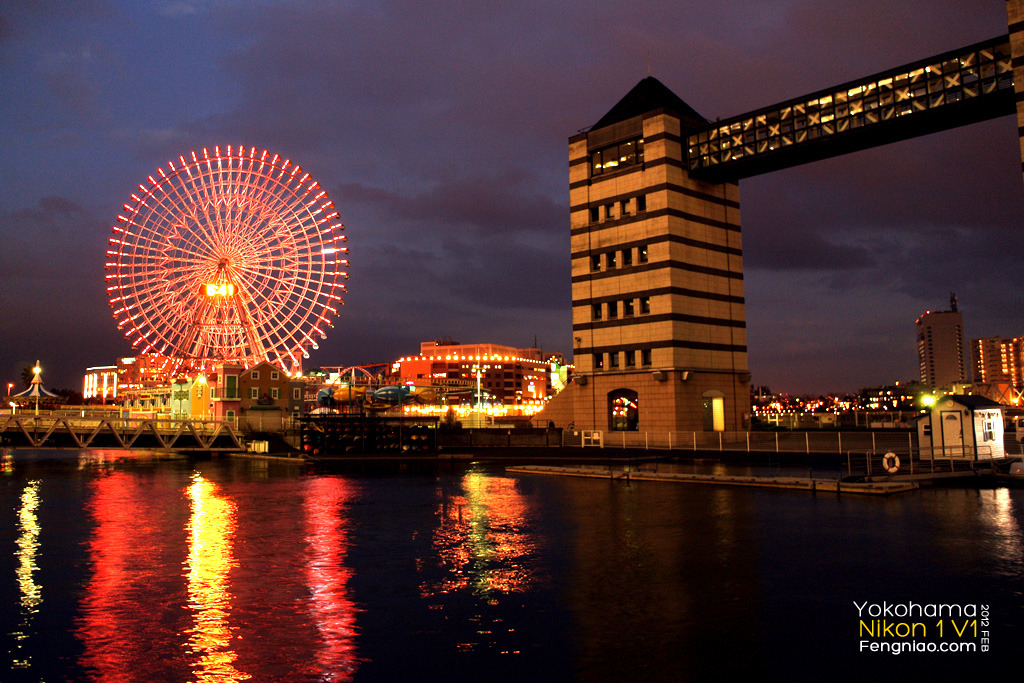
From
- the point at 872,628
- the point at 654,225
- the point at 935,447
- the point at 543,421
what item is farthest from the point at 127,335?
the point at 872,628

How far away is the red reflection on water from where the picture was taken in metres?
12.8

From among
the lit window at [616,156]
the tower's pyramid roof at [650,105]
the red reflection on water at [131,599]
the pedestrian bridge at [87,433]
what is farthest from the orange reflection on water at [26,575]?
the tower's pyramid roof at [650,105]

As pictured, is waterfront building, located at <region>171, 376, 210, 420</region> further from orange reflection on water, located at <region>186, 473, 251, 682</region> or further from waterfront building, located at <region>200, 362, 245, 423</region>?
orange reflection on water, located at <region>186, 473, 251, 682</region>

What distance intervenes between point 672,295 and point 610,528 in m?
38.3

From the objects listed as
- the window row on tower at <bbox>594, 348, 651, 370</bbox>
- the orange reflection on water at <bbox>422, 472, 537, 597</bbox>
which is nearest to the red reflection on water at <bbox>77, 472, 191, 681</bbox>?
the orange reflection on water at <bbox>422, 472, 537, 597</bbox>

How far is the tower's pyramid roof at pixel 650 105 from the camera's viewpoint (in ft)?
212

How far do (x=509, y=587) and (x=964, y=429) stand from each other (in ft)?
106

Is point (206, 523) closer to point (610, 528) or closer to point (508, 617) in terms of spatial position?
point (610, 528)

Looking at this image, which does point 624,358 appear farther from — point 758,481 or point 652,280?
point 758,481

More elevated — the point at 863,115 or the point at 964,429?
the point at 863,115

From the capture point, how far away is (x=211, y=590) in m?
17.7

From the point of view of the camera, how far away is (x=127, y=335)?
8031cm

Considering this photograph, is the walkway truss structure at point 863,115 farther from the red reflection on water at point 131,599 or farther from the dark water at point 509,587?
the red reflection on water at point 131,599

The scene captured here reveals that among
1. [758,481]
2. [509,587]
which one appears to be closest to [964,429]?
[758,481]
